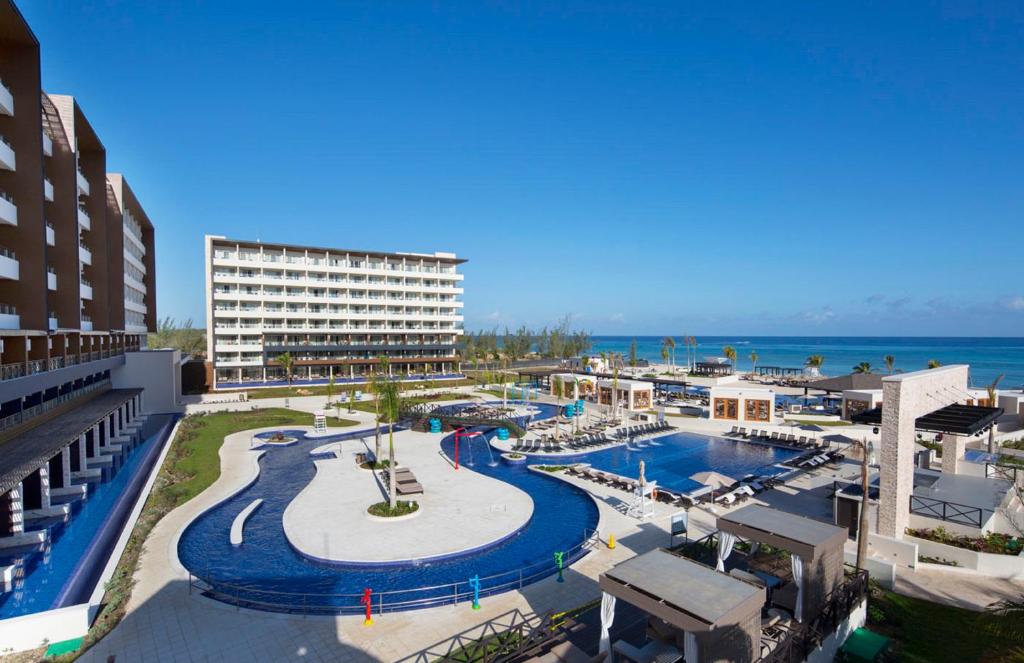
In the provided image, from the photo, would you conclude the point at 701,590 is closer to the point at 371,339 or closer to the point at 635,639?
the point at 635,639

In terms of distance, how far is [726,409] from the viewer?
44.4 m

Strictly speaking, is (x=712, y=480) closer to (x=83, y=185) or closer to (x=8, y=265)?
(x=8, y=265)

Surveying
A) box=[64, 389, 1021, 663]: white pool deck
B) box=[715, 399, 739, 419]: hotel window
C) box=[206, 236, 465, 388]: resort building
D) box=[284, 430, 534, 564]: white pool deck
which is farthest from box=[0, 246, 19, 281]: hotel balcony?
box=[715, 399, 739, 419]: hotel window

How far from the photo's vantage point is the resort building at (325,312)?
6775cm

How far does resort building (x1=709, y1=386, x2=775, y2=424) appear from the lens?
43.1 meters

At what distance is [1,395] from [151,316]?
1923 inches

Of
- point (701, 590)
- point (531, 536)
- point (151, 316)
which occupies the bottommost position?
point (531, 536)

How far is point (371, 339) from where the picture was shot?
7850 centimetres

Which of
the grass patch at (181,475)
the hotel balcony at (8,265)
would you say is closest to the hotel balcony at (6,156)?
the hotel balcony at (8,265)

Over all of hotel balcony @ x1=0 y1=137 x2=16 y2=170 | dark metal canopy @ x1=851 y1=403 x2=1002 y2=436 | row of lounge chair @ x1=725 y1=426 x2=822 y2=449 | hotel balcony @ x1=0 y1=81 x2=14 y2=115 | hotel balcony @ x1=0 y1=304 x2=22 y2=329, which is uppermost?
hotel balcony @ x1=0 y1=81 x2=14 y2=115

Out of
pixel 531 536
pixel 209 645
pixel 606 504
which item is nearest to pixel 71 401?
pixel 209 645

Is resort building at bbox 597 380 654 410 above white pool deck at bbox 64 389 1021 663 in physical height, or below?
above

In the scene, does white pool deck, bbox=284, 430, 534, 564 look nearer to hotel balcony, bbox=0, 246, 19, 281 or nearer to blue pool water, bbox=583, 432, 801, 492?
blue pool water, bbox=583, 432, 801, 492

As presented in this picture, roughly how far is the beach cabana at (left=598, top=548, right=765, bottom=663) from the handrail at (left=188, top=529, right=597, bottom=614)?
193 inches
